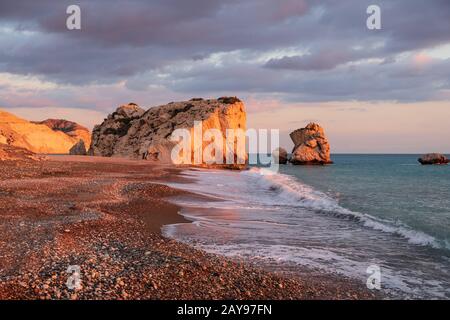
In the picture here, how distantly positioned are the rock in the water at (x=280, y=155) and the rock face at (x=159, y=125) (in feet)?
109

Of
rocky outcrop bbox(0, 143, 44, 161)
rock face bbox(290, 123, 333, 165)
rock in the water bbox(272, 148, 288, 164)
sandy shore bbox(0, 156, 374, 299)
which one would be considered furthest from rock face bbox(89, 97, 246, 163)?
sandy shore bbox(0, 156, 374, 299)

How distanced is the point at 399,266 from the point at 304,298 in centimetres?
422

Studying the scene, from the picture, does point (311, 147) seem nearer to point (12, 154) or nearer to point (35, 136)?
point (12, 154)

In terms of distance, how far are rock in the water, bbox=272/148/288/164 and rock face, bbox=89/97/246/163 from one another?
33.3m

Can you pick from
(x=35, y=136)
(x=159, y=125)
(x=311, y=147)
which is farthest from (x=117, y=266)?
(x=35, y=136)

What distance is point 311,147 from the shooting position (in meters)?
110

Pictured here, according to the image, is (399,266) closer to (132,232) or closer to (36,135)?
(132,232)

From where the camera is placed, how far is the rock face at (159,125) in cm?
7575

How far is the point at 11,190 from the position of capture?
18.2m

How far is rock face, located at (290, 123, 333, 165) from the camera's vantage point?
10812 centimetres

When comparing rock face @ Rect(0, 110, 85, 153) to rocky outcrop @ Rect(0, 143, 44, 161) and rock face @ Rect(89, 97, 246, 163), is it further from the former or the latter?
rocky outcrop @ Rect(0, 143, 44, 161)

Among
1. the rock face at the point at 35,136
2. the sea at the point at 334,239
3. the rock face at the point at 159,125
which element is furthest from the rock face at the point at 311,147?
the rock face at the point at 35,136

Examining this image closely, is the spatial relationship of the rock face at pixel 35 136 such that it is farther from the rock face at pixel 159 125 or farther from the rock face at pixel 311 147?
the rock face at pixel 311 147
